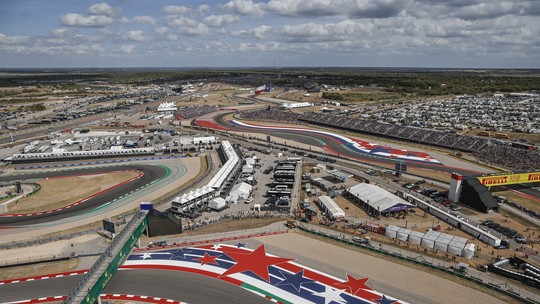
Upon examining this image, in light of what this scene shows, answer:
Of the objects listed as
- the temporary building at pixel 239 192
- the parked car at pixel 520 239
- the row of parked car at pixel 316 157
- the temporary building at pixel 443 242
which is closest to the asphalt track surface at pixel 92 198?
the temporary building at pixel 239 192

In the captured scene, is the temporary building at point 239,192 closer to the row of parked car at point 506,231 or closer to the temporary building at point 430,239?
the temporary building at point 430,239

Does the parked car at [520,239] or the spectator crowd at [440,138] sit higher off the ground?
the spectator crowd at [440,138]

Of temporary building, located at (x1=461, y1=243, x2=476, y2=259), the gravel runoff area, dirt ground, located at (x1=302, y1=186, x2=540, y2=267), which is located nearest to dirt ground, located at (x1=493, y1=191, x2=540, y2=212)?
dirt ground, located at (x1=302, y1=186, x2=540, y2=267)

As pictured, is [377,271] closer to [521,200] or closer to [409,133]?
[521,200]

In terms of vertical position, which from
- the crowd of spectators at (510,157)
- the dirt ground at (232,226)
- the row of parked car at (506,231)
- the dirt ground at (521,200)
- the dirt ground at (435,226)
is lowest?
the dirt ground at (232,226)

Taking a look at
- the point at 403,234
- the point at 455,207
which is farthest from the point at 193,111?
the point at 403,234
